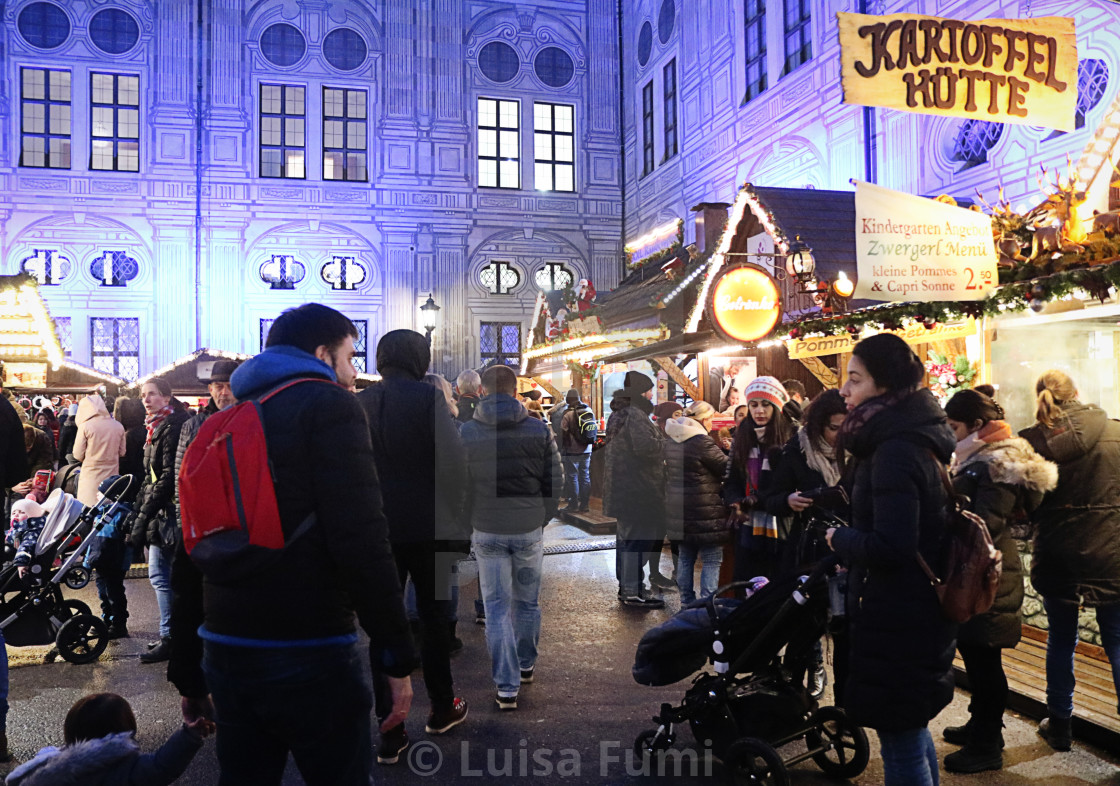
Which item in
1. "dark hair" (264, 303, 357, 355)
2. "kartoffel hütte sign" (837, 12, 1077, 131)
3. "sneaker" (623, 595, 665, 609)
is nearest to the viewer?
"dark hair" (264, 303, 357, 355)

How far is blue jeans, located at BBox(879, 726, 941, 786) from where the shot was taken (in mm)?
2865

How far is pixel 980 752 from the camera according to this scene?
12.7ft

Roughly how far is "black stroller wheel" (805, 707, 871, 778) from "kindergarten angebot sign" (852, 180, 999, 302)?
3483mm

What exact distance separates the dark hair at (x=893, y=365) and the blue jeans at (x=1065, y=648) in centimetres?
194

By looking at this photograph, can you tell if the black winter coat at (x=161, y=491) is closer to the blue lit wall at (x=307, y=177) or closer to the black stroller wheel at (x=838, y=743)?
the black stroller wheel at (x=838, y=743)

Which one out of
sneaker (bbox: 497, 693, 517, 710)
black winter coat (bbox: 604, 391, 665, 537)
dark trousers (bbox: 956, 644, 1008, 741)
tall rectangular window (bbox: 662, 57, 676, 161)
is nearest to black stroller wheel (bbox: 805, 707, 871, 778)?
dark trousers (bbox: 956, 644, 1008, 741)

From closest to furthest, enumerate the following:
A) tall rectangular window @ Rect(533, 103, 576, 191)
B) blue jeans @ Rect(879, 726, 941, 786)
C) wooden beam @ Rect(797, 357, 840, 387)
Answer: blue jeans @ Rect(879, 726, 941, 786) → wooden beam @ Rect(797, 357, 840, 387) → tall rectangular window @ Rect(533, 103, 576, 191)

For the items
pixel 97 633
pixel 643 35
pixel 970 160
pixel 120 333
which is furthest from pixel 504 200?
pixel 97 633

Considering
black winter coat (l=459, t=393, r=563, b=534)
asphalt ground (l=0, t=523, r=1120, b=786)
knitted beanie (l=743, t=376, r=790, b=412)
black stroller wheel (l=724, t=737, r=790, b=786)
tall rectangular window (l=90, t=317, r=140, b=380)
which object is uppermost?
tall rectangular window (l=90, t=317, r=140, b=380)

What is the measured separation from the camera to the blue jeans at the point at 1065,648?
4023mm

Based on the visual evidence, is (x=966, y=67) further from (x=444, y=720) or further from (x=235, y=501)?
(x=235, y=501)

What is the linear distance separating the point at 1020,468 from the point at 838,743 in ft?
4.82

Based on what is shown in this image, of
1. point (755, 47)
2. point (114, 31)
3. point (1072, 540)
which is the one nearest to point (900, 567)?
point (1072, 540)

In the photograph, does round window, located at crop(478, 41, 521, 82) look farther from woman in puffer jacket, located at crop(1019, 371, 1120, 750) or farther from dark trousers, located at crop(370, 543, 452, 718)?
woman in puffer jacket, located at crop(1019, 371, 1120, 750)
